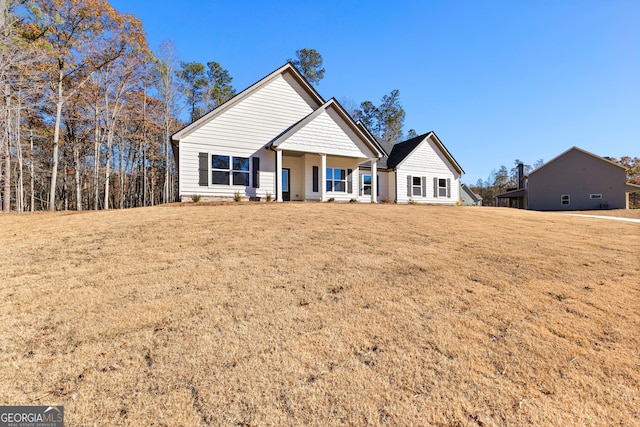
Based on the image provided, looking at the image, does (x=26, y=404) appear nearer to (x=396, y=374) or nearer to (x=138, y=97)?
(x=396, y=374)

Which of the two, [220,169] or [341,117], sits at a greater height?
[341,117]

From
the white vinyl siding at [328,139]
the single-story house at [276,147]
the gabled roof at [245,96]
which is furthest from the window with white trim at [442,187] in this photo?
the gabled roof at [245,96]

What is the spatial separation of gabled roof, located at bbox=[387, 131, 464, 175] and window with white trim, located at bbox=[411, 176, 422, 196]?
5.92 ft

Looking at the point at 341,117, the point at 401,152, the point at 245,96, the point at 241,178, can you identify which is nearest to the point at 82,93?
the point at 245,96

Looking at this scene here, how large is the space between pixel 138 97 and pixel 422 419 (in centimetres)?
3135

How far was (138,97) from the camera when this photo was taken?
84.0ft

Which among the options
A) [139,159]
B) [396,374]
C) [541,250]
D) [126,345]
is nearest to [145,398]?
[126,345]

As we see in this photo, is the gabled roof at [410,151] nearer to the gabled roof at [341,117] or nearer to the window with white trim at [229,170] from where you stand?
the gabled roof at [341,117]

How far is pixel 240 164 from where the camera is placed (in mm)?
14391

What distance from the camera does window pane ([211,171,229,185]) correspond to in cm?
1386

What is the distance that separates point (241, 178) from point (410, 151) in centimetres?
1222

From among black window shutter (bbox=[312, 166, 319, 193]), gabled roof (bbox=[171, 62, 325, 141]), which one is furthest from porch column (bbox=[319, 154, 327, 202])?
gabled roof (bbox=[171, 62, 325, 141])

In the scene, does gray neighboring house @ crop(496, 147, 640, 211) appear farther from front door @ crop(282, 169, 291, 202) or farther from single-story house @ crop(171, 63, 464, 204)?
front door @ crop(282, 169, 291, 202)

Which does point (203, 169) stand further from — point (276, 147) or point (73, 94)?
point (73, 94)
